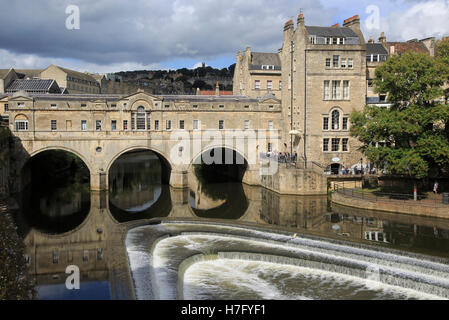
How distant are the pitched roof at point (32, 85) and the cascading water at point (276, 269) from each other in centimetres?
4819

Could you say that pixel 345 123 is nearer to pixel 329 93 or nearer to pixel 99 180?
pixel 329 93

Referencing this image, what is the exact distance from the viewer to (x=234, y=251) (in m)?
22.8

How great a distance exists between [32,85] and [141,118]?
105 ft

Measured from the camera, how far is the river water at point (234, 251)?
728 inches

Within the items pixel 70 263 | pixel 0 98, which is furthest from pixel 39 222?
pixel 0 98

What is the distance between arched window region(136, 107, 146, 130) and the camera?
45312 mm

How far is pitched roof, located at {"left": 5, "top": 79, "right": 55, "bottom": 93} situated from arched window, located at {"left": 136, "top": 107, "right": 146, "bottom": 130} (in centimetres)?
2753

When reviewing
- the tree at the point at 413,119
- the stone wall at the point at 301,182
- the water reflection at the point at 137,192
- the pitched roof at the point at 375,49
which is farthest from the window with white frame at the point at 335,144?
the water reflection at the point at 137,192

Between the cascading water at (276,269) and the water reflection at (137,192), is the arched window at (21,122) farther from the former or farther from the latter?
the cascading water at (276,269)

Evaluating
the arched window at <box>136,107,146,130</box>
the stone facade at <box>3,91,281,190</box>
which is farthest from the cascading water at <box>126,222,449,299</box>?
the arched window at <box>136,107,146,130</box>

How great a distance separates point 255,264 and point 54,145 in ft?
94.6

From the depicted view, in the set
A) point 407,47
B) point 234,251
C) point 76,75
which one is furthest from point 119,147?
point 76,75

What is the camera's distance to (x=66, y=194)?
43938 mm

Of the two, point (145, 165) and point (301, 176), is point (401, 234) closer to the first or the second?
point (301, 176)
